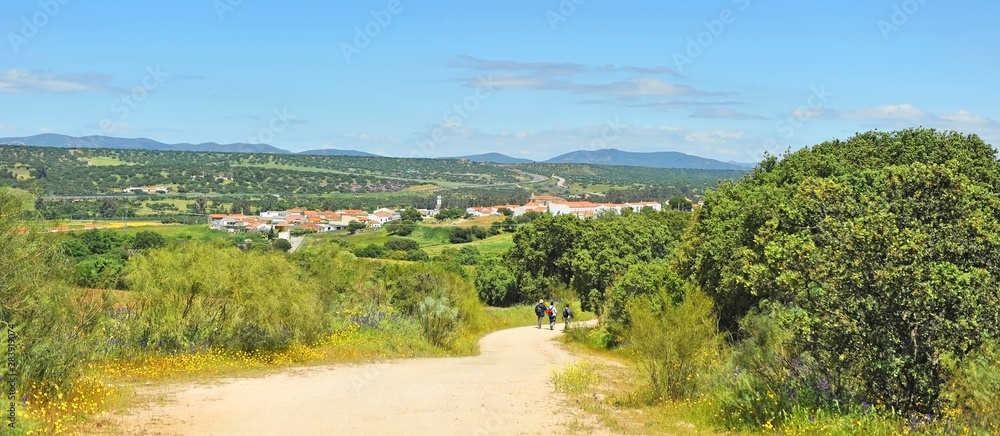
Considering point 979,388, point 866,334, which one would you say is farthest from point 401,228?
point 979,388

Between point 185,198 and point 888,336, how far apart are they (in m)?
173

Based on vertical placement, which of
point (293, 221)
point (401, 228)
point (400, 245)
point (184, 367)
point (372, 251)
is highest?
point (184, 367)

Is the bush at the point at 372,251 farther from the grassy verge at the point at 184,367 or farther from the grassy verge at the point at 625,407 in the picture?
the grassy verge at the point at 625,407

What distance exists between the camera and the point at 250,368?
16281 millimetres

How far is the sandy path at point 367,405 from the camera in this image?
33.8 feet

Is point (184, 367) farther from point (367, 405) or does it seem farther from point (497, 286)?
point (497, 286)

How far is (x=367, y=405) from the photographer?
1198cm

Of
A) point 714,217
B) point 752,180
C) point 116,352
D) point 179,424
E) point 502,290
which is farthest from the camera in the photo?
point 502,290

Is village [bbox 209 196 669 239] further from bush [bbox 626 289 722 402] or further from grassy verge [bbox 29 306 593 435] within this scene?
bush [bbox 626 289 722 402]

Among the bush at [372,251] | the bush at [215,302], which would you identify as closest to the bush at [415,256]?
the bush at [372,251]

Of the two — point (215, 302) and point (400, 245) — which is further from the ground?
point (215, 302)

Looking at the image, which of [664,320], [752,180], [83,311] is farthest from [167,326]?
[752,180]

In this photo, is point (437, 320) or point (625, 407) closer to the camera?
point (625, 407)

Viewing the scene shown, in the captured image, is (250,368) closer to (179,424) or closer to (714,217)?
(179,424)
